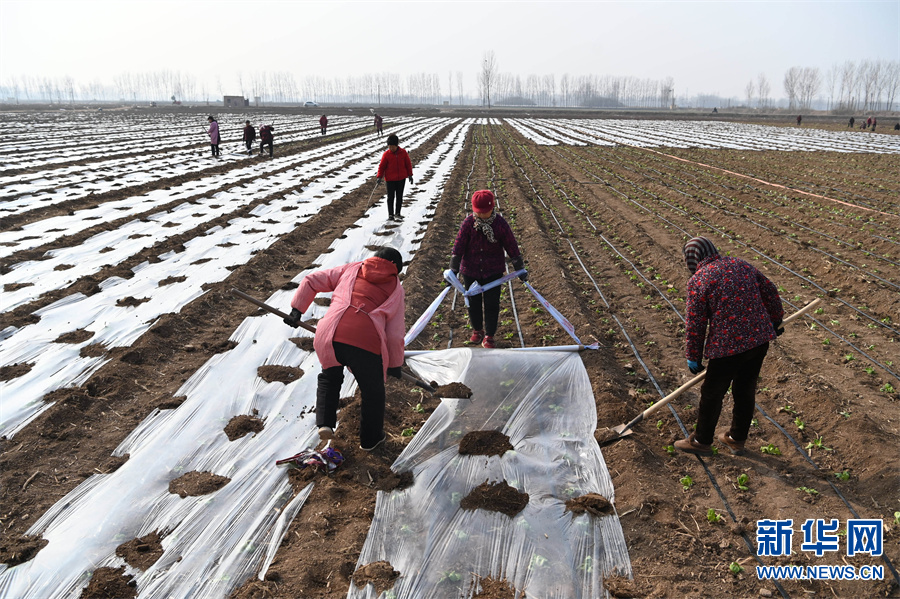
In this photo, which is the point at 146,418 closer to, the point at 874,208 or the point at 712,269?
the point at 712,269

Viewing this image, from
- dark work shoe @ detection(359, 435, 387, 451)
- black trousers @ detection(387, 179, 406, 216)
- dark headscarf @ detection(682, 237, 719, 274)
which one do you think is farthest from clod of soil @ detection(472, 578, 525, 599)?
black trousers @ detection(387, 179, 406, 216)

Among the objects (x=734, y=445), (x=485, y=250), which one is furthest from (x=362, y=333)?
(x=734, y=445)

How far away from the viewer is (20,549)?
319 cm

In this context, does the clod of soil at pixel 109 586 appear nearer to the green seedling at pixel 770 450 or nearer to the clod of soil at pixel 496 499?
the clod of soil at pixel 496 499

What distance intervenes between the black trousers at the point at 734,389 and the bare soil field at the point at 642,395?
0.26 meters

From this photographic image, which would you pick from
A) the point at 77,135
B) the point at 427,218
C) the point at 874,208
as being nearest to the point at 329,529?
the point at 427,218

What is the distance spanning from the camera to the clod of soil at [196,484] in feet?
12.2

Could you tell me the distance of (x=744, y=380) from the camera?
3965 mm

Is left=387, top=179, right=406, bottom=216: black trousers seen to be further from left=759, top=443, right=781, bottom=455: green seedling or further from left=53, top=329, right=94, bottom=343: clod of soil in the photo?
left=759, top=443, right=781, bottom=455: green seedling

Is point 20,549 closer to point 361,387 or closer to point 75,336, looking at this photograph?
point 361,387

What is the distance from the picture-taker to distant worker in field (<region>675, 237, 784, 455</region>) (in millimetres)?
3664

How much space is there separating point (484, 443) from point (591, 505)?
95 centimetres

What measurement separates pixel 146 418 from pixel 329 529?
2.19m

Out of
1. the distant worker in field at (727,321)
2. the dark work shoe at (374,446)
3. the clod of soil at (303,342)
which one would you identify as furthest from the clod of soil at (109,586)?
the distant worker in field at (727,321)
